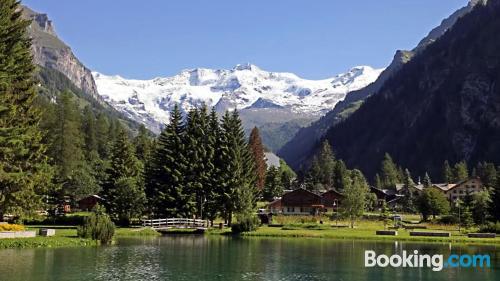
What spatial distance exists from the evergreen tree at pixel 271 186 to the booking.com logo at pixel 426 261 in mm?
107193

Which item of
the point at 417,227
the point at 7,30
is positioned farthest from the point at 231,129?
the point at 7,30

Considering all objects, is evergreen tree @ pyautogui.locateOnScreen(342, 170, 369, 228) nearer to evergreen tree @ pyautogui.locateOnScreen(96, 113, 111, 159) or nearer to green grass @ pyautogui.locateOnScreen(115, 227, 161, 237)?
green grass @ pyautogui.locateOnScreen(115, 227, 161, 237)

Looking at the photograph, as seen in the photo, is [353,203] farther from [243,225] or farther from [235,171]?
[243,225]

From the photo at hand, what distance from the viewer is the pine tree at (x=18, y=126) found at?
187 feet

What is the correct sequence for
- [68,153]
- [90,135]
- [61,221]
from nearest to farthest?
1. [61,221]
2. [68,153]
3. [90,135]

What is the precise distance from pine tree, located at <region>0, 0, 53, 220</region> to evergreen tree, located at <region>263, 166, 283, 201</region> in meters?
102

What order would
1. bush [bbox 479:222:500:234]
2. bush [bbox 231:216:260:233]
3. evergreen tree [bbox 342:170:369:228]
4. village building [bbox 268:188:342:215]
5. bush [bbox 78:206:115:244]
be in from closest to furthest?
bush [bbox 78:206:115:244] → bush [bbox 479:222:500:234] → bush [bbox 231:216:260:233] → evergreen tree [bbox 342:170:369:228] → village building [bbox 268:188:342:215]

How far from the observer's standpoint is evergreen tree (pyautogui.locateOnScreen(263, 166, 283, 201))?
164 metres

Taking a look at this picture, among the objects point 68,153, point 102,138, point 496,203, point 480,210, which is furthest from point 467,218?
point 102,138

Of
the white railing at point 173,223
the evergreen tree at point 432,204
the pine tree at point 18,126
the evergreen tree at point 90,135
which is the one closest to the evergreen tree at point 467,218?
the evergreen tree at point 432,204

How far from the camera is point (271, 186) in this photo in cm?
16512

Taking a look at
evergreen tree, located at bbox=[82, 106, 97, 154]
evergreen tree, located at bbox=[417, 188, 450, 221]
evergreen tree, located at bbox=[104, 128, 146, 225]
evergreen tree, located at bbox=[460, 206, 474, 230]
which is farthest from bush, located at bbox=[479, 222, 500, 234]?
evergreen tree, located at bbox=[82, 106, 97, 154]

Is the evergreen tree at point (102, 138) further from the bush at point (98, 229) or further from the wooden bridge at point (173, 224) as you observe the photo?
the bush at point (98, 229)

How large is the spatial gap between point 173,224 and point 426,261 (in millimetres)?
44818
